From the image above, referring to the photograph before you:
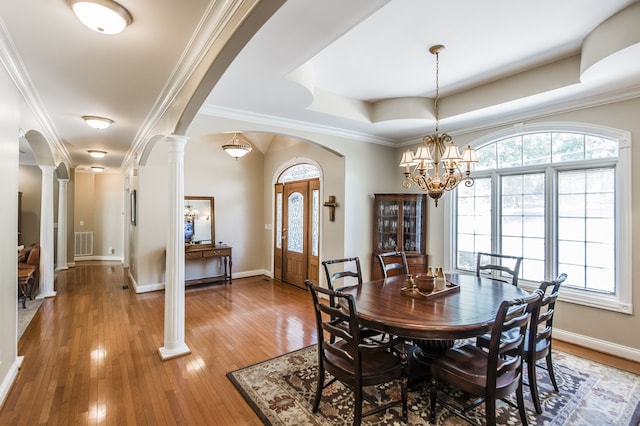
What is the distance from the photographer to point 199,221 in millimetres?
6508

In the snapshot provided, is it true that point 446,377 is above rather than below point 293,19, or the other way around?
below

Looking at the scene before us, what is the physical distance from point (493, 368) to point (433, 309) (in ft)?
1.77

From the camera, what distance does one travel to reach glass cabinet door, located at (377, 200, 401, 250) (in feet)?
16.9

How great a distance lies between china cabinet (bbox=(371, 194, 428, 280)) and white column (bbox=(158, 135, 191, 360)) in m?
3.09

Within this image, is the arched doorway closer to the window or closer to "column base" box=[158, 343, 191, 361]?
the window

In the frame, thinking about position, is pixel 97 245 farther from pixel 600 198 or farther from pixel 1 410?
pixel 600 198

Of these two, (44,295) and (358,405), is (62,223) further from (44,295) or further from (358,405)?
(358,405)

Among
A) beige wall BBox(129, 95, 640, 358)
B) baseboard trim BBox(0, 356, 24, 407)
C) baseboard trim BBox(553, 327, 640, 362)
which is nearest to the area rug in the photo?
baseboard trim BBox(553, 327, 640, 362)

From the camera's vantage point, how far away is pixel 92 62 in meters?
2.62

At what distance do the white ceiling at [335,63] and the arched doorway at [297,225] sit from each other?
1.72 meters

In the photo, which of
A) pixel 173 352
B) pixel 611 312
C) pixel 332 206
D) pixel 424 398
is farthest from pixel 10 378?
pixel 611 312

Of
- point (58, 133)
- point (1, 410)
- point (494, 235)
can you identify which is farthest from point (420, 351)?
point (58, 133)

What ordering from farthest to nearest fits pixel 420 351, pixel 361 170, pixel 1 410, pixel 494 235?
pixel 361 170
pixel 494 235
pixel 420 351
pixel 1 410

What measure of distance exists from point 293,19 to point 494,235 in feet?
12.5
